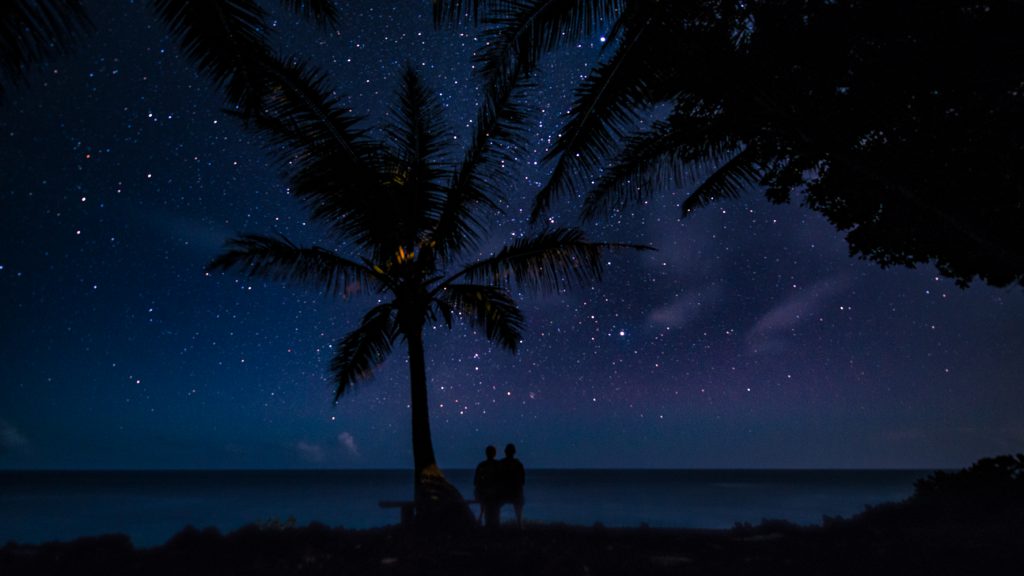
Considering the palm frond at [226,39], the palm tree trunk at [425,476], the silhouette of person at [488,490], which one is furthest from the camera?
the silhouette of person at [488,490]

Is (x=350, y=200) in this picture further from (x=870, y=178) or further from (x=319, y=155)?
(x=870, y=178)

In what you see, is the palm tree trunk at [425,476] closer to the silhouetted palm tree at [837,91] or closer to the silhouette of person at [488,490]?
the silhouette of person at [488,490]

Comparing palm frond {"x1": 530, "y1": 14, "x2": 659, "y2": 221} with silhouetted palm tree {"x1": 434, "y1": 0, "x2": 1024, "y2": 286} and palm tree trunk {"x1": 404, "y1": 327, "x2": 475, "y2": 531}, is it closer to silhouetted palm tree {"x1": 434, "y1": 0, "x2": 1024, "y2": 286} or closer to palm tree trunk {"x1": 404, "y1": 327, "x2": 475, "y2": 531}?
silhouetted palm tree {"x1": 434, "y1": 0, "x2": 1024, "y2": 286}

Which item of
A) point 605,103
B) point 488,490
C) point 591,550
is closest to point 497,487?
point 488,490

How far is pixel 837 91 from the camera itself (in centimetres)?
702

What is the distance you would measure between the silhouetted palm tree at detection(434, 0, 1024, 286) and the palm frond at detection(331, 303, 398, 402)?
2.95 meters

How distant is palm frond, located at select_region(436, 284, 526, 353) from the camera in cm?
884

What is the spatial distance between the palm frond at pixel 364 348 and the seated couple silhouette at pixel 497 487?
2.19 meters

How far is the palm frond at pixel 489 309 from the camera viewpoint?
A: 29.0 ft

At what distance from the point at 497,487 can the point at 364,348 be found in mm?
2850

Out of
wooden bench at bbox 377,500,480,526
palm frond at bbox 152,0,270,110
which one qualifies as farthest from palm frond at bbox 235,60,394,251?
wooden bench at bbox 377,500,480,526

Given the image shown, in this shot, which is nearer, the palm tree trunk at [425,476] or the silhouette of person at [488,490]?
the palm tree trunk at [425,476]

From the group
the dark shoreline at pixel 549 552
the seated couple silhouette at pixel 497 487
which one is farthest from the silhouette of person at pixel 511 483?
the dark shoreline at pixel 549 552

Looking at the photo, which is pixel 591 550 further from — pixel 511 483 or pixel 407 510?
pixel 407 510
